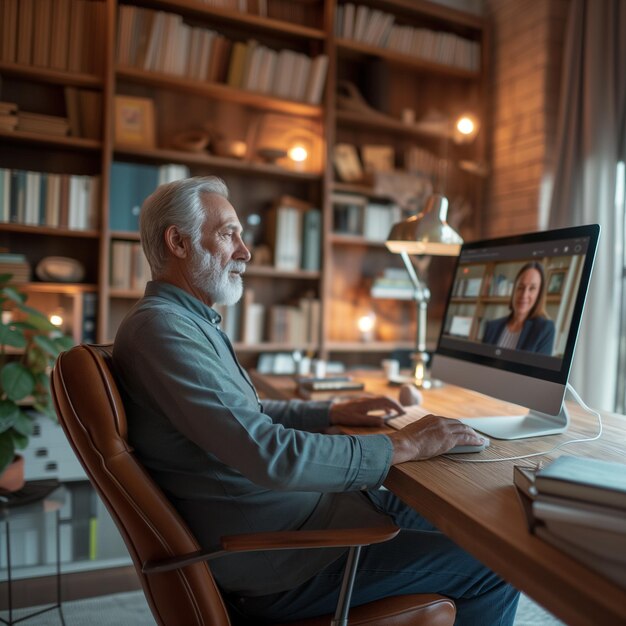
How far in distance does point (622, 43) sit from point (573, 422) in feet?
6.84

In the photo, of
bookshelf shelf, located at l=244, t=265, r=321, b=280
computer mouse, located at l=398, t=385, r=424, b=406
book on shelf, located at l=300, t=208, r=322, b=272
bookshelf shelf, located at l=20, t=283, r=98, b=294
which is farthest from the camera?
book on shelf, located at l=300, t=208, r=322, b=272

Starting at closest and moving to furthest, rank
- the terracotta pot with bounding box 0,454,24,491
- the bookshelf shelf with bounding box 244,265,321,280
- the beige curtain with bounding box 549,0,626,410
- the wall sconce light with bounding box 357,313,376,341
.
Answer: the terracotta pot with bounding box 0,454,24,491 → the beige curtain with bounding box 549,0,626,410 → the bookshelf shelf with bounding box 244,265,321,280 → the wall sconce light with bounding box 357,313,376,341

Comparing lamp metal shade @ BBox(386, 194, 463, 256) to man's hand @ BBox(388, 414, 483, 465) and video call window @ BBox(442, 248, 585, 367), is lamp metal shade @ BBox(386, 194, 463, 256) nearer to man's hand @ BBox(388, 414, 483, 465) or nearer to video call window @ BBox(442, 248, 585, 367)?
video call window @ BBox(442, 248, 585, 367)

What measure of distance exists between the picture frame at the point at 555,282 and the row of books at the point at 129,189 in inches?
73.1

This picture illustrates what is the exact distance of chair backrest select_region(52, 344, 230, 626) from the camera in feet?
3.07

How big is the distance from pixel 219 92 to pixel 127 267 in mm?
1008

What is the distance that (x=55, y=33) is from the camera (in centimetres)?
255

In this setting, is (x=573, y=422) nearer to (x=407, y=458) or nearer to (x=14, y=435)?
(x=407, y=458)

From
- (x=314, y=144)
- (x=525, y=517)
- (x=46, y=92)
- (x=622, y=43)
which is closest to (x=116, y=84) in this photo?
(x=46, y=92)

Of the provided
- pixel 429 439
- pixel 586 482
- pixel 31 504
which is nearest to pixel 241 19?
pixel 31 504

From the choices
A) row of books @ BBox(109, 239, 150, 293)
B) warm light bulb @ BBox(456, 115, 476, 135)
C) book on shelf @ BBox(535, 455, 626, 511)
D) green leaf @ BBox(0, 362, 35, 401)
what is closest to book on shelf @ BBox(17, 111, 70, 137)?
row of books @ BBox(109, 239, 150, 293)

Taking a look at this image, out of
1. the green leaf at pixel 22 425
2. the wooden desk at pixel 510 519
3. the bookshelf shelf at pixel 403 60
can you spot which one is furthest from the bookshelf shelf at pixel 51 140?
the wooden desk at pixel 510 519

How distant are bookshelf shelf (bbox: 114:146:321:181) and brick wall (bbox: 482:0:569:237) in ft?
3.67

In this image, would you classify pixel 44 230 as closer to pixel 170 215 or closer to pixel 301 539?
pixel 170 215
